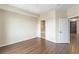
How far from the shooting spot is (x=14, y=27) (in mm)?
7207

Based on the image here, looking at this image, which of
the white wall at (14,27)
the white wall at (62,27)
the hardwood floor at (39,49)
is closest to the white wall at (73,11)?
the white wall at (62,27)

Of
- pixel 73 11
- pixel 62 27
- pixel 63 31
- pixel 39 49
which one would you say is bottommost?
pixel 39 49

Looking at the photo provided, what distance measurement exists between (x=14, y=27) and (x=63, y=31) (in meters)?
3.85

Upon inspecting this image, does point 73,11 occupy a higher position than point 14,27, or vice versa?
point 73,11

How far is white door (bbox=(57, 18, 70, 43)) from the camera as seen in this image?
7375 millimetres

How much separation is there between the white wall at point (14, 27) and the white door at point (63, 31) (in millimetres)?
3214

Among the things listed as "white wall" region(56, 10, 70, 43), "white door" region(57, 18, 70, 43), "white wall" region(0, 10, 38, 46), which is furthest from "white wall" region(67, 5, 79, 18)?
"white wall" region(0, 10, 38, 46)

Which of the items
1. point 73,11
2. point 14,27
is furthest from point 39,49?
point 73,11

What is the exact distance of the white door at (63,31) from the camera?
7375 mm

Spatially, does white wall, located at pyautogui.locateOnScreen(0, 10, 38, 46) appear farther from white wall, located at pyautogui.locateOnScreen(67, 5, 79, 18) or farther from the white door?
white wall, located at pyautogui.locateOnScreen(67, 5, 79, 18)

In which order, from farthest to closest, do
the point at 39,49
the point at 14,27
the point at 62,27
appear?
the point at 62,27 < the point at 14,27 < the point at 39,49

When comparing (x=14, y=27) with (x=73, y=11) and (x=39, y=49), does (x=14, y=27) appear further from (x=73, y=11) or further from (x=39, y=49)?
(x=73, y=11)

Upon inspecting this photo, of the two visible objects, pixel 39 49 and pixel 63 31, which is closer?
pixel 39 49
